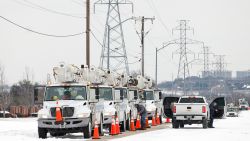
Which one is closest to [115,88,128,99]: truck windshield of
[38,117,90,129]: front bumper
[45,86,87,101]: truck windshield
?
[45,86,87,101]: truck windshield

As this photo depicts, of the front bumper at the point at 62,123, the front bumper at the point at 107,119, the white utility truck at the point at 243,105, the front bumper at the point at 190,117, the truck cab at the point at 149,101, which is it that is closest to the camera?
the front bumper at the point at 62,123

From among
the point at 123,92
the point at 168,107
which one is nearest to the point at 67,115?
the point at 123,92

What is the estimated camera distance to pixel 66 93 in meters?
30.5

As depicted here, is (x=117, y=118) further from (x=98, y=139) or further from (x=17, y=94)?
(x=17, y=94)

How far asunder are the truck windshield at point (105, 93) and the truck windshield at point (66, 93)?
3369 mm

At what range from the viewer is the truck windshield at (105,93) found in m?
34.2

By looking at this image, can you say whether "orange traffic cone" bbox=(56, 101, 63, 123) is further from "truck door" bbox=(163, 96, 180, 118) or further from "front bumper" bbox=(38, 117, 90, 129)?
"truck door" bbox=(163, 96, 180, 118)

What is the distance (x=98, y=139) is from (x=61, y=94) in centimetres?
292

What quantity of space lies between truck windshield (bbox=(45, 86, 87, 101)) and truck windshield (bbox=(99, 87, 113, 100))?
11.1ft

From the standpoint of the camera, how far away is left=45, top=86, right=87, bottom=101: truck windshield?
30.5 meters

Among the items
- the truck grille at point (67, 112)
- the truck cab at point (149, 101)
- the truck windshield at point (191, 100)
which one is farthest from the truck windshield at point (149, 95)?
the truck grille at point (67, 112)

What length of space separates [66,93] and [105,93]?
4.24 m

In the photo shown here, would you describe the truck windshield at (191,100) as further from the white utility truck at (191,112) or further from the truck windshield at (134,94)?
the truck windshield at (134,94)

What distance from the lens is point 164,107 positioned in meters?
45.0
